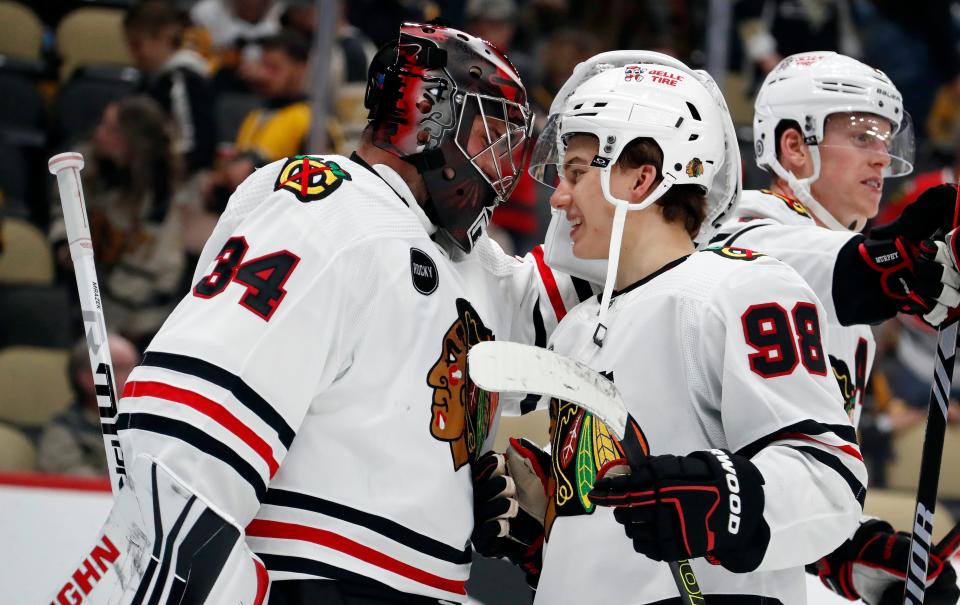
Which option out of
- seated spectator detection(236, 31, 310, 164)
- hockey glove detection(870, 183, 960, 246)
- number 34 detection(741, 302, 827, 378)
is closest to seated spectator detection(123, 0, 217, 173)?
seated spectator detection(236, 31, 310, 164)

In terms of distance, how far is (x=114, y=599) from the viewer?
64.5 inches

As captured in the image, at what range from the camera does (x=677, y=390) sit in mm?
1756

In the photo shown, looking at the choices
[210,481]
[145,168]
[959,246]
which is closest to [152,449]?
[210,481]

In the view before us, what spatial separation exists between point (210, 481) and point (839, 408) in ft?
2.78

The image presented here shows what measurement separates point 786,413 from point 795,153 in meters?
1.04

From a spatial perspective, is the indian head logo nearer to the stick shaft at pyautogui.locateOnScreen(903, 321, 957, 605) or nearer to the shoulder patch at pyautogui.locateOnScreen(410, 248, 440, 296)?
the shoulder patch at pyautogui.locateOnScreen(410, 248, 440, 296)

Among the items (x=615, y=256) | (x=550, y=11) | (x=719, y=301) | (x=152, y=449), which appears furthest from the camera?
(x=550, y=11)

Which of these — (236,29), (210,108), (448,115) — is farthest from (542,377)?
(236,29)

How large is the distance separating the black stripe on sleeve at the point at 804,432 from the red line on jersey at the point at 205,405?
659mm

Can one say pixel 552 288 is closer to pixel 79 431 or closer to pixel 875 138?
pixel 875 138

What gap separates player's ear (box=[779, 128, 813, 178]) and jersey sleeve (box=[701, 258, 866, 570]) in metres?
0.87

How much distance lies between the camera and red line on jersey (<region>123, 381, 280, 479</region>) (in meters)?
1.62

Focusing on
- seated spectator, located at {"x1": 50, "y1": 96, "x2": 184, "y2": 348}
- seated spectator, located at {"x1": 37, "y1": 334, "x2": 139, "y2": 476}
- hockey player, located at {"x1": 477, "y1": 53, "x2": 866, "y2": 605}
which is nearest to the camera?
hockey player, located at {"x1": 477, "y1": 53, "x2": 866, "y2": 605}

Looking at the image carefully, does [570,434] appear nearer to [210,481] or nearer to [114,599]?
[210,481]
